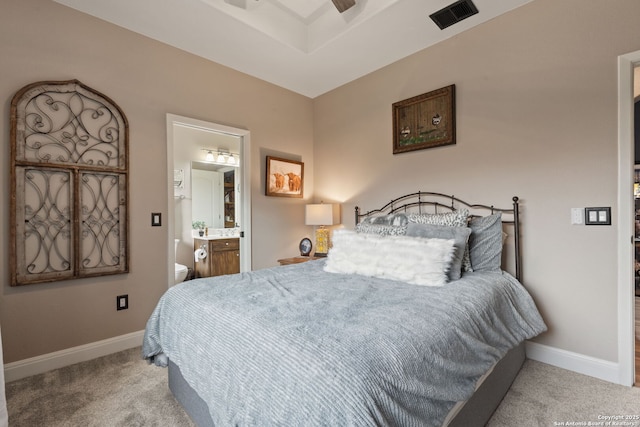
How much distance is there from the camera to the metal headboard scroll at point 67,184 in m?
2.10

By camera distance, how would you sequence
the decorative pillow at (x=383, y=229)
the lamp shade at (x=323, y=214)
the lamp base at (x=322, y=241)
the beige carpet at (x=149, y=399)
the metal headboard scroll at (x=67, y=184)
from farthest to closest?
the lamp base at (x=322, y=241), the lamp shade at (x=323, y=214), the decorative pillow at (x=383, y=229), the metal headboard scroll at (x=67, y=184), the beige carpet at (x=149, y=399)

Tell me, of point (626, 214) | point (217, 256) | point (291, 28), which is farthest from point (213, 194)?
point (626, 214)

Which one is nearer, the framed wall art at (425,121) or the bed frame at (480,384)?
the bed frame at (480,384)

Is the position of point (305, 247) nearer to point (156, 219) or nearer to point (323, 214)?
point (323, 214)

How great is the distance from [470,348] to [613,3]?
7.93 ft

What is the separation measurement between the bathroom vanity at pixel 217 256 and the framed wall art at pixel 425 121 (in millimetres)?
2919

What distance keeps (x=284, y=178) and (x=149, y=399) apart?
2.54 metres

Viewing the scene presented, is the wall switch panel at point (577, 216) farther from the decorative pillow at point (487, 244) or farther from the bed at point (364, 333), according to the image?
the decorative pillow at point (487, 244)

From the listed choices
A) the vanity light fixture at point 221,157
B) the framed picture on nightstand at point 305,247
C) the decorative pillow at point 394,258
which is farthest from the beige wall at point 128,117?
the vanity light fixture at point 221,157

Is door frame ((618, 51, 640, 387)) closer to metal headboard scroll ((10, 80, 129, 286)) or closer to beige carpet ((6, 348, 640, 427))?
beige carpet ((6, 348, 640, 427))

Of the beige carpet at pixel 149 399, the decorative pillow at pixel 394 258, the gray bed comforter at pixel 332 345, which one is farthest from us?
the decorative pillow at pixel 394 258

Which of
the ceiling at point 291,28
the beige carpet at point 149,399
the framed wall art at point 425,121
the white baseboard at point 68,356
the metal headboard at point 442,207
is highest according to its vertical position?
the ceiling at point 291,28

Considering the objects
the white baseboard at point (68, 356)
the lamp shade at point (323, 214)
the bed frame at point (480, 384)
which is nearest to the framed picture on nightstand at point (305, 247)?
the lamp shade at point (323, 214)

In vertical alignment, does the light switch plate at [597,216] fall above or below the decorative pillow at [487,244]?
above
